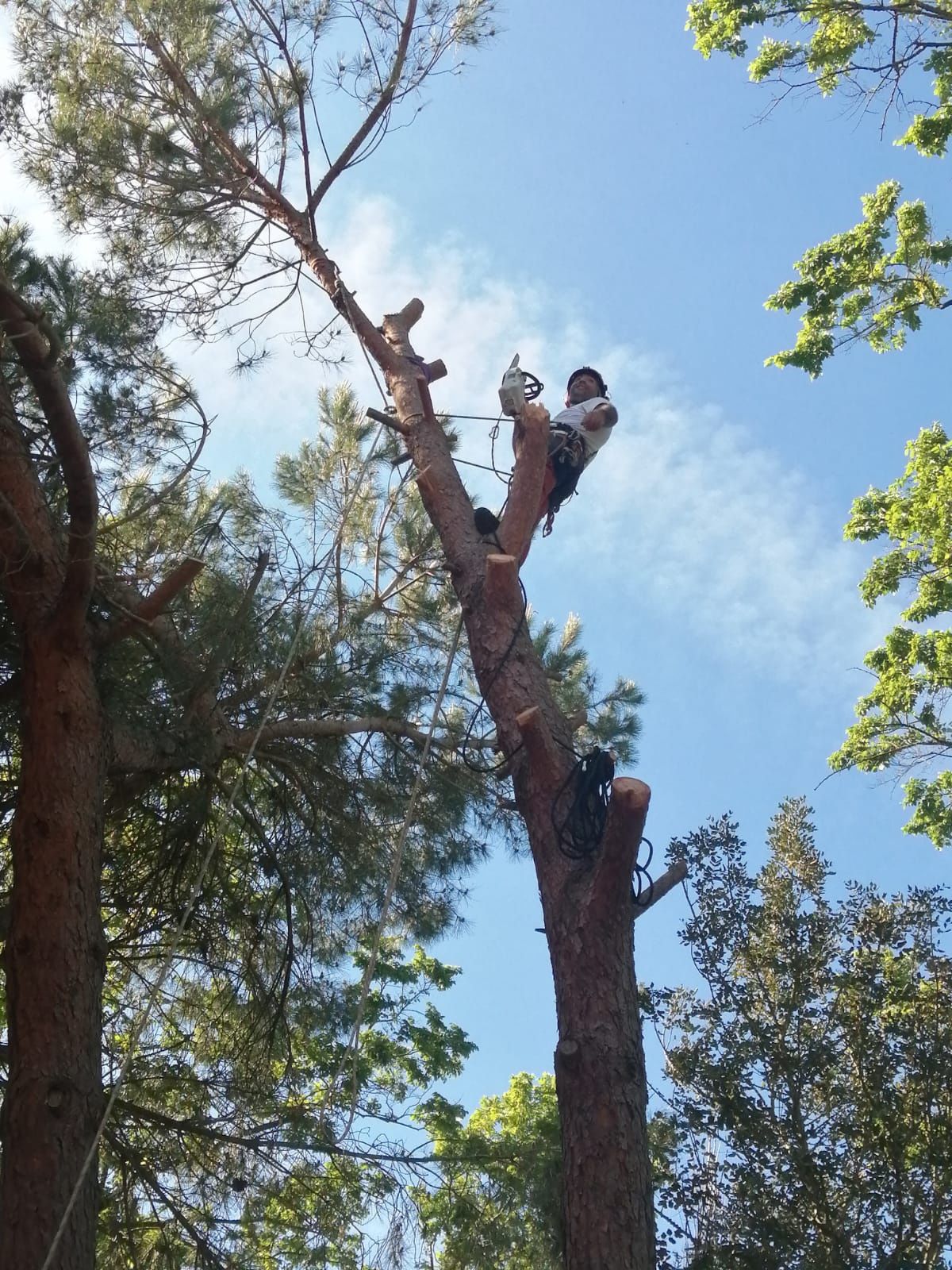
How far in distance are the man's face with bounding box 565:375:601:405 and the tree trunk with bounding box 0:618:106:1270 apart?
2617 millimetres

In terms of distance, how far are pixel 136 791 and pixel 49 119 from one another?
271 centimetres

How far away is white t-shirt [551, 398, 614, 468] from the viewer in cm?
522

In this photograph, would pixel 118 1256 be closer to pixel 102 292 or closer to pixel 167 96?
pixel 102 292

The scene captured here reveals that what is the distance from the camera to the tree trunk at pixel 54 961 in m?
3.10

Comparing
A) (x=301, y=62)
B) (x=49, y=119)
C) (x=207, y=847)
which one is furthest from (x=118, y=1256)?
(x=301, y=62)

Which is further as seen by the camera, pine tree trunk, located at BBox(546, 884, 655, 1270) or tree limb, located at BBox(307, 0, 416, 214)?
tree limb, located at BBox(307, 0, 416, 214)

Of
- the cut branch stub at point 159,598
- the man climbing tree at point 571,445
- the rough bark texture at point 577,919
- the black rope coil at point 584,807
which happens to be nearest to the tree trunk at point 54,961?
the cut branch stub at point 159,598

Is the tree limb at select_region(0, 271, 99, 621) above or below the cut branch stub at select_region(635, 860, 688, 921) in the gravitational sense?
above

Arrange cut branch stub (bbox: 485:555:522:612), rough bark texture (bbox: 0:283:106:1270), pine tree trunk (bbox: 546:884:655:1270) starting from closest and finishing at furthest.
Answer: pine tree trunk (bbox: 546:884:655:1270), rough bark texture (bbox: 0:283:106:1270), cut branch stub (bbox: 485:555:522:612)

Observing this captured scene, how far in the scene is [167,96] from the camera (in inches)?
213

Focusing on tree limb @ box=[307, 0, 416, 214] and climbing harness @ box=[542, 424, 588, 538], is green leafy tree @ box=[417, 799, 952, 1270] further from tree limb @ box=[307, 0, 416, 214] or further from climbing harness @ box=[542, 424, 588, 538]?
tree limb @ box=[307, 0, 416, 214]

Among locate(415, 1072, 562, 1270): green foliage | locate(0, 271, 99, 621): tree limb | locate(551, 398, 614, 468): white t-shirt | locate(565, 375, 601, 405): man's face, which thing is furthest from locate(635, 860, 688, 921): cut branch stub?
locate(565, 375, 601, 405): man's face

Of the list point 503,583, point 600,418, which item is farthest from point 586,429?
point 503,583

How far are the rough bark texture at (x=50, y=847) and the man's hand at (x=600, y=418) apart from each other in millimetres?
2129
